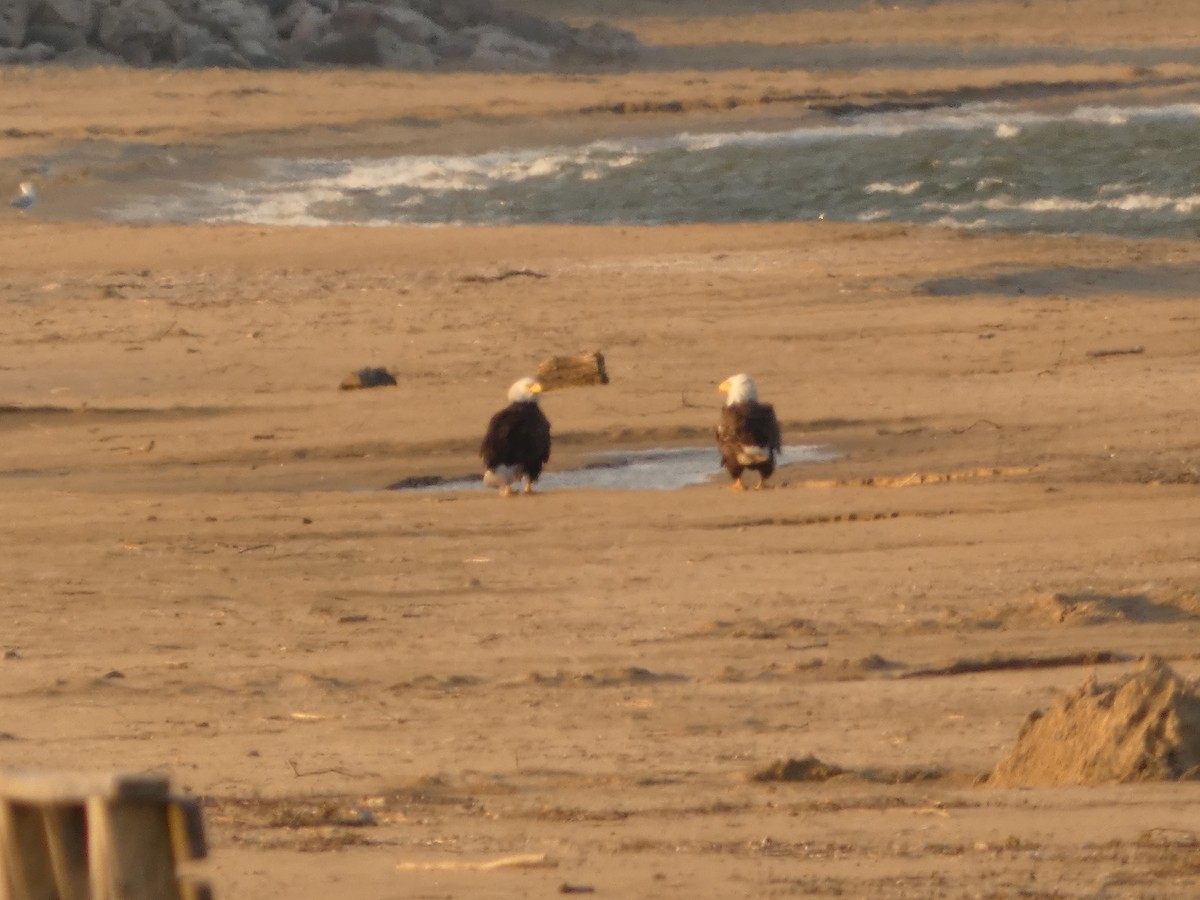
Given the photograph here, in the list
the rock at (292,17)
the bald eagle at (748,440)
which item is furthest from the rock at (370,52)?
the bald eagle at (748,440)

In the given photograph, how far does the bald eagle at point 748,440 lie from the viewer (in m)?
10.6

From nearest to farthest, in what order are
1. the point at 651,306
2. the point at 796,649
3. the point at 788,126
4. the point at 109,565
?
1. the point at 796,649
2. the point at 109,565
3. the point at 651,306
4. the point at 788,126

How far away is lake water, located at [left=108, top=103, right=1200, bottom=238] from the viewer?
23.5 m

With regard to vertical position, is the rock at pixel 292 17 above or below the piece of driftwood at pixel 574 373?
above

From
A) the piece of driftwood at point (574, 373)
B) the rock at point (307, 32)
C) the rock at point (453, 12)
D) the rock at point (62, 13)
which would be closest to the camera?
the piece of driftwood at point (574, 373)

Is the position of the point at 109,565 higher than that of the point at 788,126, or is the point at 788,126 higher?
the point at 788,126

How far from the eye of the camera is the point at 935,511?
9805 millimetres

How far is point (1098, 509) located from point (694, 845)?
16.8 feet

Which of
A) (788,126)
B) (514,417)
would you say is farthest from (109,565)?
(788,126)

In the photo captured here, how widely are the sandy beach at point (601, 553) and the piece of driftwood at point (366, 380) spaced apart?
177 millimetres

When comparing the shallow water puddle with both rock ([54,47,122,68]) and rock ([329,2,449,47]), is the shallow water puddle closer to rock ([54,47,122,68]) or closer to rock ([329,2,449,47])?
rock ([54,47,122,68])

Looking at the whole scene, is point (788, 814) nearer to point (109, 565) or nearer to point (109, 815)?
point (109, 815)

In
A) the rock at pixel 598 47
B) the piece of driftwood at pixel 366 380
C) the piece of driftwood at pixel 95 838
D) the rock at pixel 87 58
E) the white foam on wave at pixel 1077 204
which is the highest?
the rock at pixel 598 47

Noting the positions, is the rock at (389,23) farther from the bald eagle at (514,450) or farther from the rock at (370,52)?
the bald eagle at (514,450)
